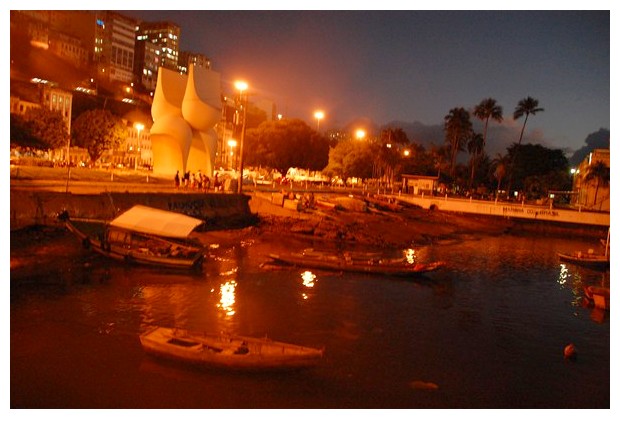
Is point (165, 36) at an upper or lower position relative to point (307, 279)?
upper

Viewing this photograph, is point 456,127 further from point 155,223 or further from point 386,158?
point 155,223

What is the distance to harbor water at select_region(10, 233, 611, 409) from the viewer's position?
1177 centimetres

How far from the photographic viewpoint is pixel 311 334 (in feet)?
51.9

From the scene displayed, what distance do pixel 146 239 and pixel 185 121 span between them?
27.1 m

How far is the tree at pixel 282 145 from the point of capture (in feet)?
206

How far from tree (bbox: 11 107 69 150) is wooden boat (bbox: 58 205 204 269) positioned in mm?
26323

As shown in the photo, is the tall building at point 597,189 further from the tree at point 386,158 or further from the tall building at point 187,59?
the tall building at point 187,59

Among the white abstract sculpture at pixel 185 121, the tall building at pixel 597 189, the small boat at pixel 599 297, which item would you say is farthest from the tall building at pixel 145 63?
the small boat at pixel 599 297

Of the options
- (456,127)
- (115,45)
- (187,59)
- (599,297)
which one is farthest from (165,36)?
(599,297)

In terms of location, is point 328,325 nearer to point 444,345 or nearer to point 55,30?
point 444,345

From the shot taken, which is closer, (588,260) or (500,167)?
(588,260)

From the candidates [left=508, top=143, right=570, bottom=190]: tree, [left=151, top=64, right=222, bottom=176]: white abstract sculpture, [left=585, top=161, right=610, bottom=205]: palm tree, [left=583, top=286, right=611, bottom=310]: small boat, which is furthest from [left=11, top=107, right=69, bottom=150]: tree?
[left=508, top=143, right=570, bottom=190]: tree

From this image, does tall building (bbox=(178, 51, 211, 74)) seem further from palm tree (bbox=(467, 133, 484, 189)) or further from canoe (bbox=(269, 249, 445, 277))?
canoe (bbox=(269, 249, 445, 277))

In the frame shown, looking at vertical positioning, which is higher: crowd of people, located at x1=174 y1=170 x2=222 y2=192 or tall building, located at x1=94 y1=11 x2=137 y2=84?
tall building, located at x1=94 y1=11 x2=137 y2=84
